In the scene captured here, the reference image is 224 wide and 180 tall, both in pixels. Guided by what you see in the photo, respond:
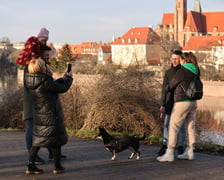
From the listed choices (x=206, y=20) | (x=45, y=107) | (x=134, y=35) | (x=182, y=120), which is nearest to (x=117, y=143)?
(x=182, y=120)

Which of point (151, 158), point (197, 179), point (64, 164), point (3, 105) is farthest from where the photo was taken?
point (3, 105)

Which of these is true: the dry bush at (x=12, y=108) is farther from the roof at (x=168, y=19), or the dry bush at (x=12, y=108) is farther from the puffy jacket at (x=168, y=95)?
the roof at (x=168, y=19)

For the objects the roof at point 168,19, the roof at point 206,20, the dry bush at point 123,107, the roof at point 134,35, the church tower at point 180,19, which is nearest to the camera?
the dry bush at point 123,107

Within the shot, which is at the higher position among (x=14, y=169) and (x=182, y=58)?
(x=182, y=58)

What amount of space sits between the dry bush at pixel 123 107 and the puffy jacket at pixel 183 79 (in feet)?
12.7

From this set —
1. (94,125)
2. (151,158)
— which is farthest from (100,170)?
(94,125)

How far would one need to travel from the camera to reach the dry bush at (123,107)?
10.3 m

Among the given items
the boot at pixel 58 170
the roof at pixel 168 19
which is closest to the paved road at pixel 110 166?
the boot at pixel 58 170

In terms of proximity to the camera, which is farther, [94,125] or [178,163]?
[94,125]

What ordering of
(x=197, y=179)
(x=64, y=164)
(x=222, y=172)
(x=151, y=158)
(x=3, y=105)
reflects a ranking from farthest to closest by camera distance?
(x=3, y=105) → (x=151, y=158) → (x=64, y=164) → (x=222, y=172) → (x=197, y=179)

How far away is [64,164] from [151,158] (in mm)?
1521

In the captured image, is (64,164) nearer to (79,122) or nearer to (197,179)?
(197,179)

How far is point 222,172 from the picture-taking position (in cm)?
590

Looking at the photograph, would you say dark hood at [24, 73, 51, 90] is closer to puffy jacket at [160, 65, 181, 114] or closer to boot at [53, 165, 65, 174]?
boot at [53, 165, 65, 174]
